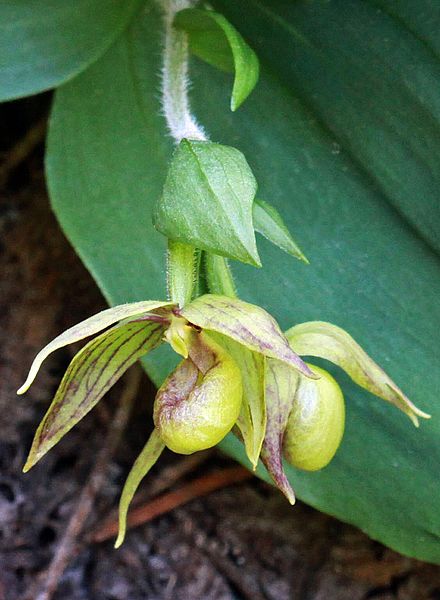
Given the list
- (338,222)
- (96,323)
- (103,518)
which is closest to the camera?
(96,323)

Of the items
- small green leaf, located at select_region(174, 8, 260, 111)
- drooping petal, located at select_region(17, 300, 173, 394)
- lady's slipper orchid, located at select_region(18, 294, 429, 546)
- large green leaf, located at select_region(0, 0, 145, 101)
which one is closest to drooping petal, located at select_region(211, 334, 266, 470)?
lady's slipper orchid, located at select_region(18, 294, 429, 546)

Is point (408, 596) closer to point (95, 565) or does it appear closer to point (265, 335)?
point (95, 565)

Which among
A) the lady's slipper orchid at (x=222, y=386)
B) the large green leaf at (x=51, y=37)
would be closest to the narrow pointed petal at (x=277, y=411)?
the lady's slipper orchid at (x=222, y=386)

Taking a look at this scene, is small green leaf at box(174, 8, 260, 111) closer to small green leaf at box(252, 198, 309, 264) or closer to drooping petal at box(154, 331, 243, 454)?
small green leaf at box(252, 198, 309, 264)

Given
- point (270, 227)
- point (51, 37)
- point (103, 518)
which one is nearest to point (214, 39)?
point (51, 37)

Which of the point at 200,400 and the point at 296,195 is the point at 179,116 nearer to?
the point at 296,195
